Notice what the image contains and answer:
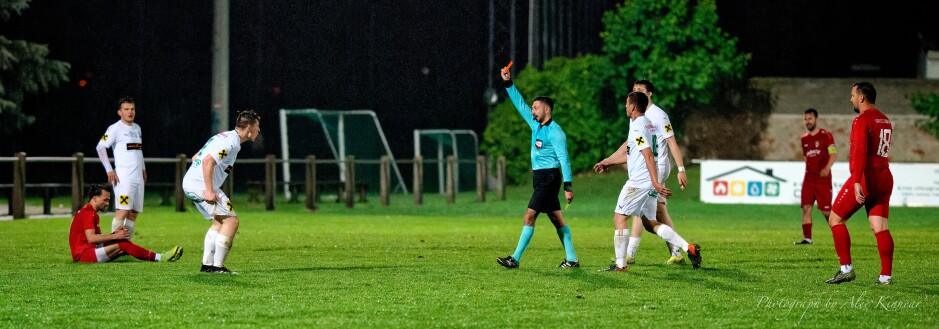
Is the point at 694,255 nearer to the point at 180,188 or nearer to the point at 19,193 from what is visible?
the point at 19,193

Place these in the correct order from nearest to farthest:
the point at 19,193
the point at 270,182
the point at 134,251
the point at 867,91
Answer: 1. the point at 867,91
2. the point at 134,251
3. the point at 19,193
4. the point at 270,182

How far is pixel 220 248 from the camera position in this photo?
1241 centimetres

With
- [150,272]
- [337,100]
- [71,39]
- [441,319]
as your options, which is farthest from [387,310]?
[337,100]

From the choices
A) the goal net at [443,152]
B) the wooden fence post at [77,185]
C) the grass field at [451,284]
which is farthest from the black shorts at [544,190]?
the goal net at [443,152]

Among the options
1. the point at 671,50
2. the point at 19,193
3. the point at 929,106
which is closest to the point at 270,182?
the point at 19,193

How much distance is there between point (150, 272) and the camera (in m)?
12.6

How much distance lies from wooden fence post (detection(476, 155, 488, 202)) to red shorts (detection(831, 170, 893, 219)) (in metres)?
23.0

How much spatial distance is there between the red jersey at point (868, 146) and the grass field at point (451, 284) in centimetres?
98

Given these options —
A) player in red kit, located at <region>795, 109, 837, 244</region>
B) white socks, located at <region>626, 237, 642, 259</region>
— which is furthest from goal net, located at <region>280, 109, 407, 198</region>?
white socks, located at <region>626, 237, 642, 259</region>

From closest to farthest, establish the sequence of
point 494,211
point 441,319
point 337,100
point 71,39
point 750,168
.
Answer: point 441,319 < point 494,211 < point 750,168 < point 71,39 < point 337,100

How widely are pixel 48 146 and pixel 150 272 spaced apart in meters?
25.2

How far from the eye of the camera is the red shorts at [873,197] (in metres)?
11.4

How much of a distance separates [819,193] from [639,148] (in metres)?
7.15

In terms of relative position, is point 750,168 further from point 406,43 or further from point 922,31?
point 922,31
